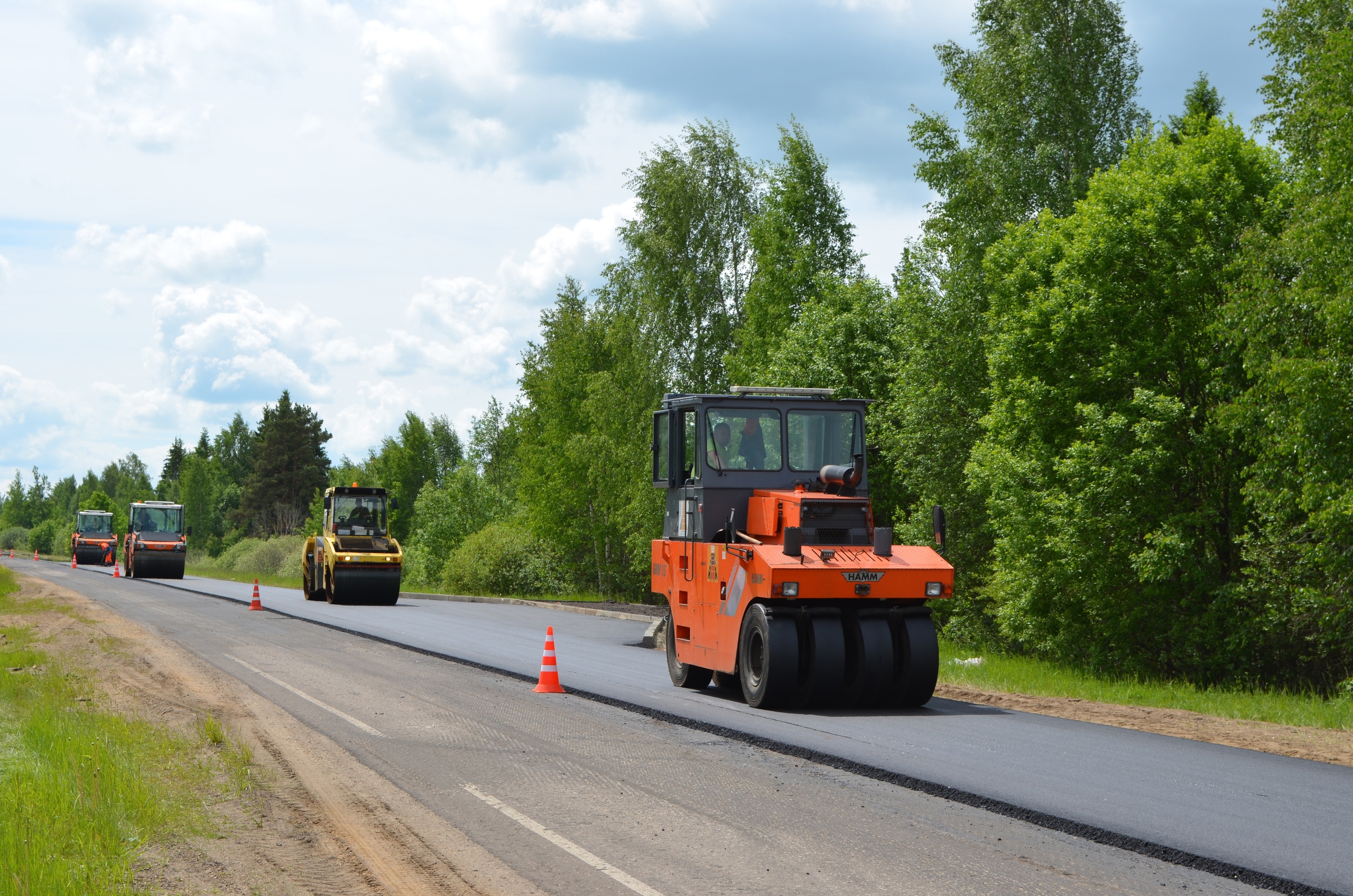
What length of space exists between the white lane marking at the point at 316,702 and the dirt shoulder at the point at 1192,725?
698 centimetres

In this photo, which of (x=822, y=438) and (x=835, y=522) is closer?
(x=835, y=522)

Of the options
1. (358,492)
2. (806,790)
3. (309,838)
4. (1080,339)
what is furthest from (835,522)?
(358,492)

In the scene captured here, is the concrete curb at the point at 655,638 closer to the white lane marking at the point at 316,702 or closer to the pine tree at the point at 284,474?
the white lane marking at the point at 316,702

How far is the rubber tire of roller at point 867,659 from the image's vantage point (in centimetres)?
1223

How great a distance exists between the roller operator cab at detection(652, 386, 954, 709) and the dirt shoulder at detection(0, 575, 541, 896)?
4666mm

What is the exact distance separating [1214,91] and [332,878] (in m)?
43.2

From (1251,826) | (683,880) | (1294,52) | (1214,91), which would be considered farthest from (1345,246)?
(1214,91)

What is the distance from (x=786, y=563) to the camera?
12070 mm

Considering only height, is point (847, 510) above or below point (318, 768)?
above

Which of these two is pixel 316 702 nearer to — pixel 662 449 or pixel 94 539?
pixel 662 449

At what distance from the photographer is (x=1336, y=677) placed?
2127 cm

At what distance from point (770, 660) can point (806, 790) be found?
12.4 feet

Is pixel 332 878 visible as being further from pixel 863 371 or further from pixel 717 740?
pixel 863 371

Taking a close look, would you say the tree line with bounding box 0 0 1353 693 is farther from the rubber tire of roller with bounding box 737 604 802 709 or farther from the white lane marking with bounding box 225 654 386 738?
the white lane marking with bounding box 225 654 386 738
